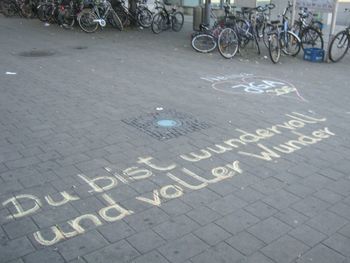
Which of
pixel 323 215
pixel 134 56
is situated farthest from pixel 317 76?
pixel 323 215

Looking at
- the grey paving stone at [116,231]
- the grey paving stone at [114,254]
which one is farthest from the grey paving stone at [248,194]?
the grey paving stone at [114,254]

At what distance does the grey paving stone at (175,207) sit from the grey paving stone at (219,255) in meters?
0.58

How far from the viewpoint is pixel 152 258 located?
3.20m

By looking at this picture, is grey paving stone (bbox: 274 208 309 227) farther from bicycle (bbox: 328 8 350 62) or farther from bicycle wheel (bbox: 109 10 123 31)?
bicycle wheel (bbox: 109 10 123 31)

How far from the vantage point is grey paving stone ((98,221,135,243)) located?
11.3 feet

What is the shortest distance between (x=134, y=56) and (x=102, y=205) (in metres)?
7.45

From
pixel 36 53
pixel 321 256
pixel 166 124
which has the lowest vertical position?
pixel 321 256

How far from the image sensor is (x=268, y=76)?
29.8 feet

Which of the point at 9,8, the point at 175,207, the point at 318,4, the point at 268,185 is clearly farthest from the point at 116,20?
the point at 175,207

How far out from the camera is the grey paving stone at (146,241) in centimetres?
332

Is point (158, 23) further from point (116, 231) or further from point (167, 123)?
point (116, 231)

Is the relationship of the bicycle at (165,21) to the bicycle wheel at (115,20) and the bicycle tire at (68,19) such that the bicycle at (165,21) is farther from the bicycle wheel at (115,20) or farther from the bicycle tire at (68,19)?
the bicycle tire at (68,19)

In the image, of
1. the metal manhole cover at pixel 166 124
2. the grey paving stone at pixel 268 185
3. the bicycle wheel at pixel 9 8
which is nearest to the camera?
the grey paving stone at pixel 268 185

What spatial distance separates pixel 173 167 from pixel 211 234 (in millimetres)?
1285
